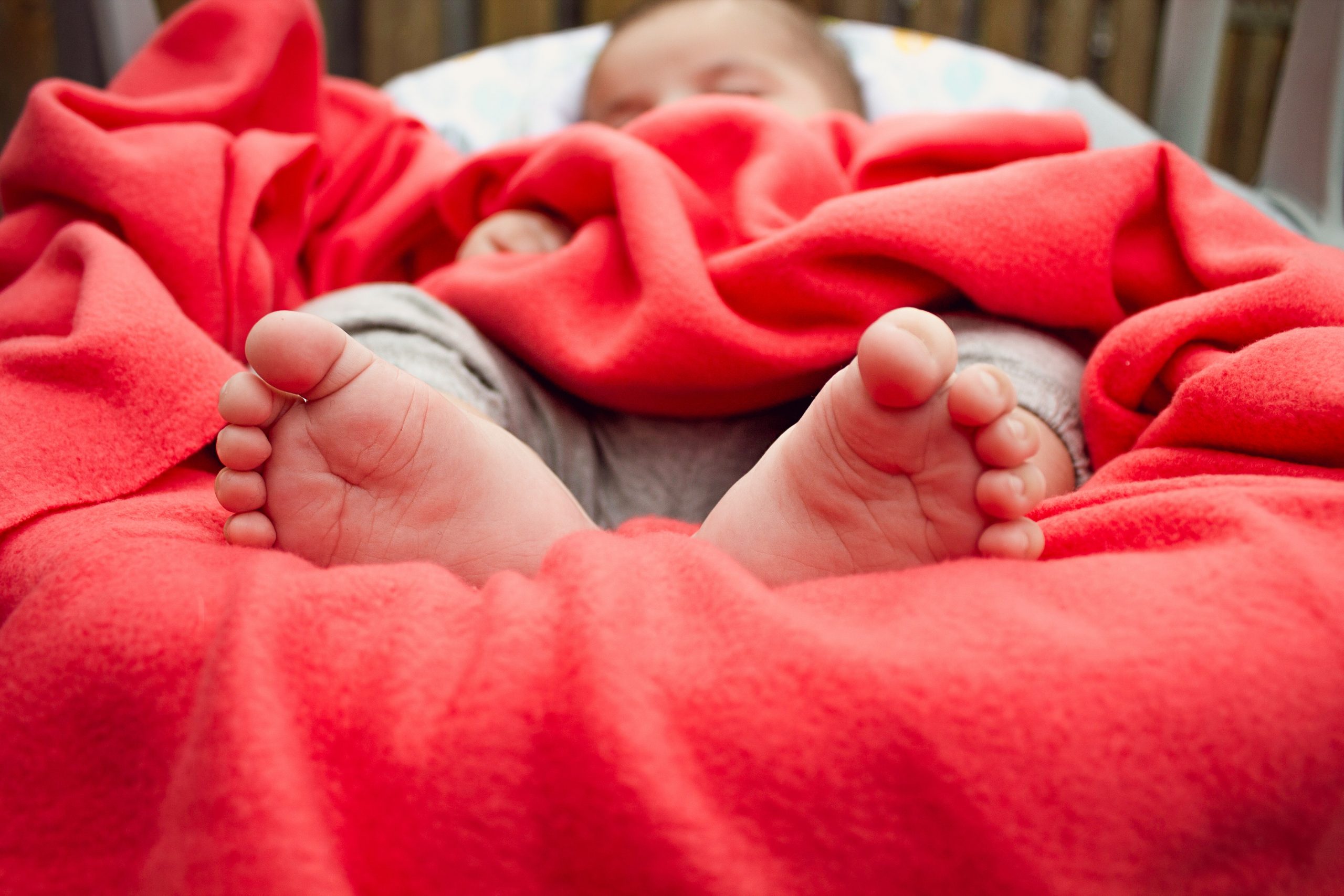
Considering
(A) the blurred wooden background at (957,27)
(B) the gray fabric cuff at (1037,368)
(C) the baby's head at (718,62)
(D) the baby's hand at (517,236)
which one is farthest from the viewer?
(A) the blurred wooden background at (957,27)

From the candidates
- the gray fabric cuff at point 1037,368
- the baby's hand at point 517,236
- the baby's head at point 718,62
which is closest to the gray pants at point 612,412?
the gray fabric cuff at point 1037,368

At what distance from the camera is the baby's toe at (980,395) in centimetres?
35

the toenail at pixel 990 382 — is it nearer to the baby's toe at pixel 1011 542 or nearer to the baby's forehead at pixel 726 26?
the baby's toe at pixel 1011 542

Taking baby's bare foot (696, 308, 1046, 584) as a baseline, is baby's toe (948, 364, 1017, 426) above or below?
above

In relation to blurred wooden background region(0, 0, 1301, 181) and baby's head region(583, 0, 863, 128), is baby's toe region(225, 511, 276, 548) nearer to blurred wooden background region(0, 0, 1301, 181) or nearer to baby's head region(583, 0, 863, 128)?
baby's head region(583, 0, 863, 128)

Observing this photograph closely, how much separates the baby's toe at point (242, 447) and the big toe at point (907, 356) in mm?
282

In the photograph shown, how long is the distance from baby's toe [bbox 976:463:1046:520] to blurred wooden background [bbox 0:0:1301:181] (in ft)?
4.54

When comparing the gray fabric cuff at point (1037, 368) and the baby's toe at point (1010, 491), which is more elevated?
the baby's toe at point (1010, 491)

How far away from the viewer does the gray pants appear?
1.80ft

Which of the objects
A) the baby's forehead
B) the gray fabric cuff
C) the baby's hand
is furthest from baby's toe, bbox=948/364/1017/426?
the baby's forehead

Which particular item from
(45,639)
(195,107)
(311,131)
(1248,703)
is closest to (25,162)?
(195,107)

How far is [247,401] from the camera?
1.30ft

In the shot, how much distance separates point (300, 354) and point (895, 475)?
0.28m

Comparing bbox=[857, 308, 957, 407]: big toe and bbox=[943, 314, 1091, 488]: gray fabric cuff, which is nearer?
bbox=[857, 308, 957, 407]: big toe
